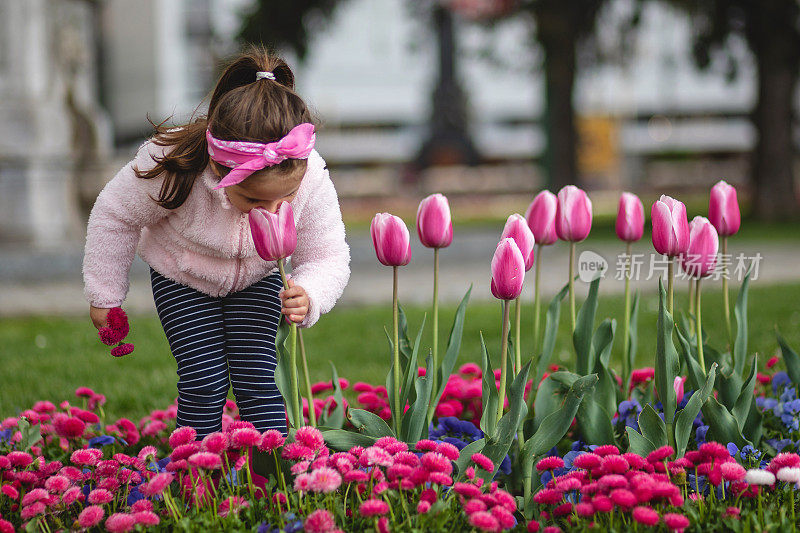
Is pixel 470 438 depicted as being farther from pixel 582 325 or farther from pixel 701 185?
pixel 701 185

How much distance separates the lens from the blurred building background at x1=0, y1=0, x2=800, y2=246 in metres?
8.72

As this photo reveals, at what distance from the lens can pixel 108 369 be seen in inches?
163

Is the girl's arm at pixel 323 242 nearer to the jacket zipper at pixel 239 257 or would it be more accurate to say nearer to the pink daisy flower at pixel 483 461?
the jacket zipper at pixel 239 257

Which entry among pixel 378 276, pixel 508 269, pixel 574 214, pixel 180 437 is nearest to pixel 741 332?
pixel 574 214

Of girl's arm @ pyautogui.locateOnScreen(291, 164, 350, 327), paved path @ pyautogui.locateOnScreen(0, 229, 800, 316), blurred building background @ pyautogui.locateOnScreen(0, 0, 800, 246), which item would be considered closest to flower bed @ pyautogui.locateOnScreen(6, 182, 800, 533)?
girl's arm @ pyautogui.locateOnScreen(291, 164, 350, 327)

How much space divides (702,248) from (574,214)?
0.35 meters

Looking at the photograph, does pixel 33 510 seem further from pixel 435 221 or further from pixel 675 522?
pixel 675 522

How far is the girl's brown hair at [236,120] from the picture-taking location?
1988 mm

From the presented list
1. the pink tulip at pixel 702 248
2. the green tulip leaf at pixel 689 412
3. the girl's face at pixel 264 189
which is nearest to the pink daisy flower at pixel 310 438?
the girl's face at pixel 264 189

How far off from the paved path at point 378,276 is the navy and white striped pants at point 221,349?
14.2 ft

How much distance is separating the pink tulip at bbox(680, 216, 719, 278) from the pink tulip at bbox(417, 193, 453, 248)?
56 cm

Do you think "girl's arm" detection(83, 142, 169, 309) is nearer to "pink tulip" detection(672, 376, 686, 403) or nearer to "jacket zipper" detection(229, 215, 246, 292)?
"jacket zipper" detection(229, 215, 246, 292)

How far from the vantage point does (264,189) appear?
200 cm

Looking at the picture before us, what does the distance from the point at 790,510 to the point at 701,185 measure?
102ft
